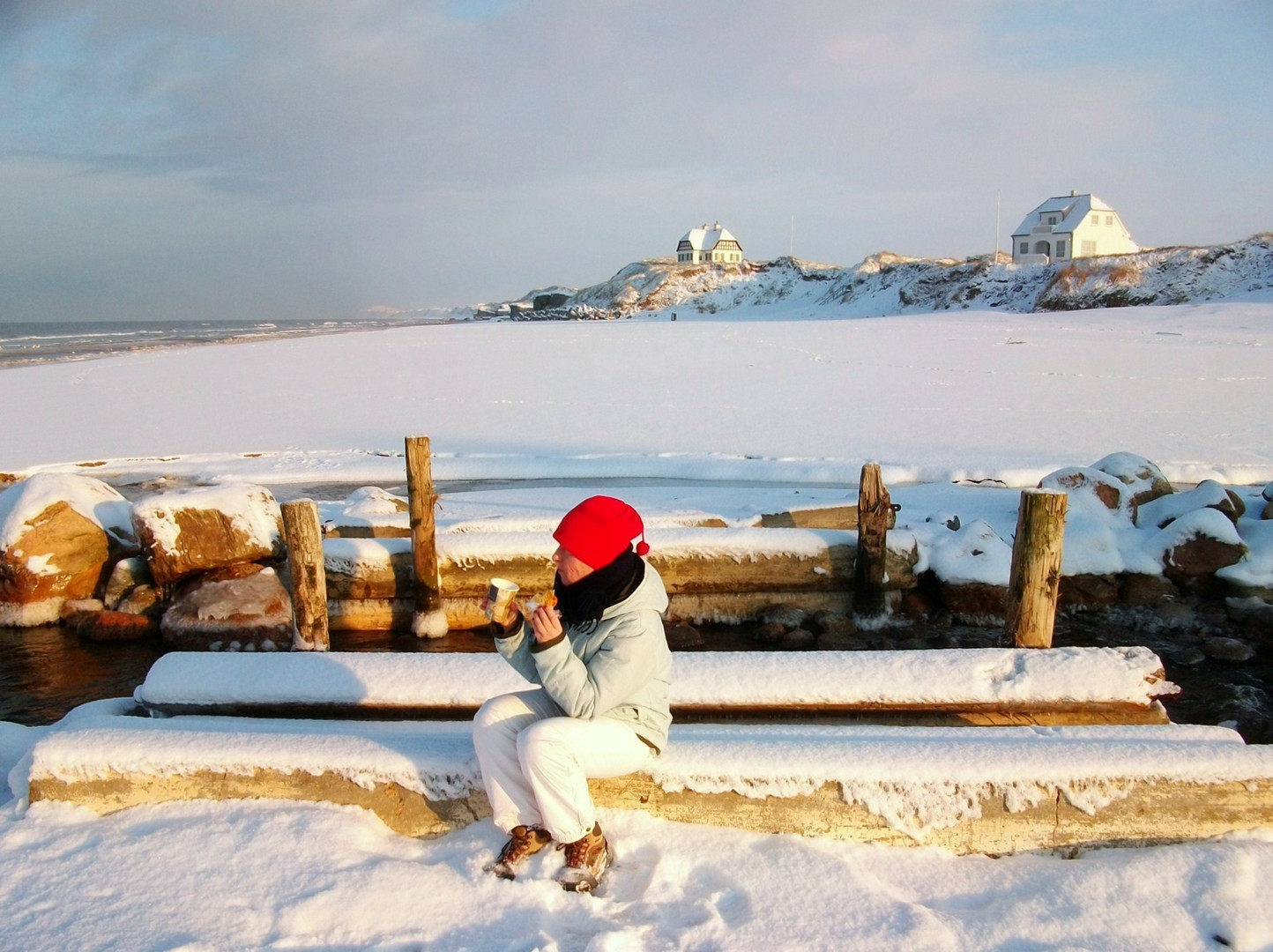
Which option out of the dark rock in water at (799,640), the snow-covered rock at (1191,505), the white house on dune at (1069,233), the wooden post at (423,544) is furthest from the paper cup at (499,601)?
the white house on dune at (1069,233)

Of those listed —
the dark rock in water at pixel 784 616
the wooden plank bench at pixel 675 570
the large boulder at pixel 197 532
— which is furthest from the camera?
the large boulder at pixel 197 532

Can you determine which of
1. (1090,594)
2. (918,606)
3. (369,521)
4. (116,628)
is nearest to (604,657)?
(918,606)

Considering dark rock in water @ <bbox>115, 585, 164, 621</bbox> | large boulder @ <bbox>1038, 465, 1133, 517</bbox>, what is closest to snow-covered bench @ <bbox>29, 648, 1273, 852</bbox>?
dark rock in water @ <bbox>115, 585, 164, 621</bbox>

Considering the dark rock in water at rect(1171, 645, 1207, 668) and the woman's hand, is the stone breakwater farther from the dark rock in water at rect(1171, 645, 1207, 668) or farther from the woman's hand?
the woman's hand

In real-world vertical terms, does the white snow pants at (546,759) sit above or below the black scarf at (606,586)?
below

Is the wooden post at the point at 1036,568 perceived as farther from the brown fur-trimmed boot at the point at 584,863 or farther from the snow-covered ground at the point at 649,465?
the brown fur-trimmed boot at the point at 584,863

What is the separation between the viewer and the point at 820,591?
8242 mm

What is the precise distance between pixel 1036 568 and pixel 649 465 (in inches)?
310

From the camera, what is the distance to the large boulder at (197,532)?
27.0 feet

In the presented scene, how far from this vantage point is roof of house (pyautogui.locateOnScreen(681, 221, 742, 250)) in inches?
4466

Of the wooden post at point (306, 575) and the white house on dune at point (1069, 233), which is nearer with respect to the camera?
the wooden post at point (306, 575)

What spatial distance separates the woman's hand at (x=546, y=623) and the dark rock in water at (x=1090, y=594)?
274 inches

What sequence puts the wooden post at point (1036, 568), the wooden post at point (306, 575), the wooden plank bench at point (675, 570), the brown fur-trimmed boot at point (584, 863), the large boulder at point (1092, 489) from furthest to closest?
the large boulder at point (1092, 489)
the wooden plank bench at point (675, 570)
the wooden post at point (306, 575)
the wooden post at point (1036, 568)
the brown fur-trimmed boot at point (584, 863)

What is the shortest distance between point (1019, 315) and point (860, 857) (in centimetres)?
4268
